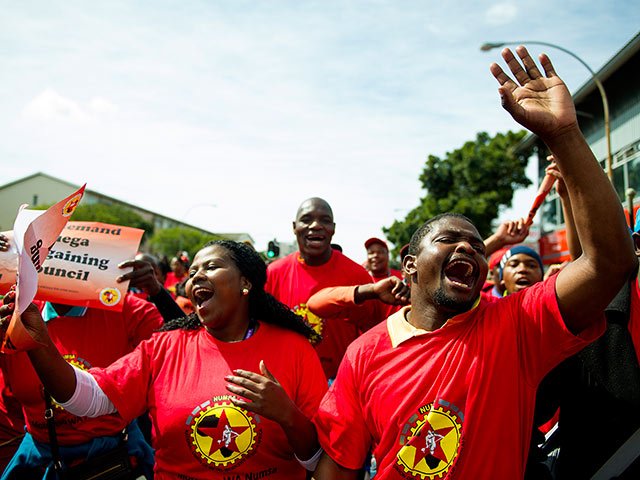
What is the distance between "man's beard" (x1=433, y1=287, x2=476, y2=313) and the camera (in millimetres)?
2338

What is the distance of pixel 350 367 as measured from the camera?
241cm

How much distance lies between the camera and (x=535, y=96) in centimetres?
204

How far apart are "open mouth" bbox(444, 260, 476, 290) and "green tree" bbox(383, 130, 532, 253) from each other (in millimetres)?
34562

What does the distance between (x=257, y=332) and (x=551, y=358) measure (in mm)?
1480

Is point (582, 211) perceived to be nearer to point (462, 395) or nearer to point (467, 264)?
point (467, 264)

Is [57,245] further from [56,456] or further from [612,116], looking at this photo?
[612,116]

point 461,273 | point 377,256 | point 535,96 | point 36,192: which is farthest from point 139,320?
point 36,192

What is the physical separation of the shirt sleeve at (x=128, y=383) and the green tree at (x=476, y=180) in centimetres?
3456

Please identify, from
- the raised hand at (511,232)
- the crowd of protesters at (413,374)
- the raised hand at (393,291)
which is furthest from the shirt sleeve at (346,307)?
the raised hand at (511,232)

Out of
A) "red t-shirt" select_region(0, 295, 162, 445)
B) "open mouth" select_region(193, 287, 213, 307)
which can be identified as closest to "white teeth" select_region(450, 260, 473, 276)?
"open mouth" select_region(193, 287, 213, 307)

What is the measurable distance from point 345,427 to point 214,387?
708mm

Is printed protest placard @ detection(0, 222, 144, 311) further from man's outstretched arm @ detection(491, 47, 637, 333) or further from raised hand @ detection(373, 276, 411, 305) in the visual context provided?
man's outstretched arm @ detection(491, 47, 637, 333)

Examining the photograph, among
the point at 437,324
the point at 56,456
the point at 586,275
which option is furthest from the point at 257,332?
the point at 586,275

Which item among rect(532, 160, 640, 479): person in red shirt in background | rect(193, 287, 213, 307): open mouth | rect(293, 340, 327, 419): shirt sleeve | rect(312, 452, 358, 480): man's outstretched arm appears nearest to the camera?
rect(532, 160, 640, 479): person in red shirt in background
